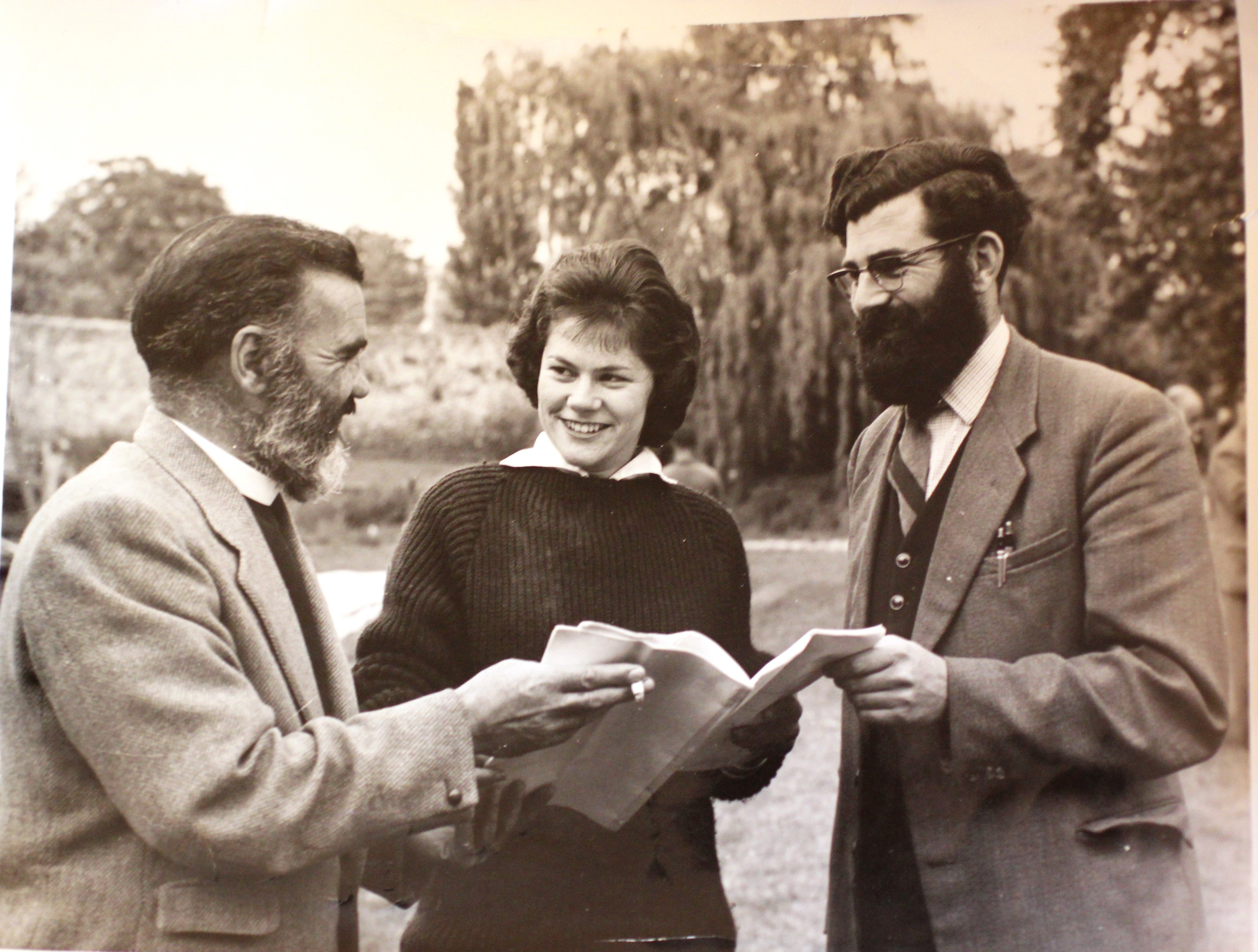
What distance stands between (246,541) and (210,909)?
73 cm

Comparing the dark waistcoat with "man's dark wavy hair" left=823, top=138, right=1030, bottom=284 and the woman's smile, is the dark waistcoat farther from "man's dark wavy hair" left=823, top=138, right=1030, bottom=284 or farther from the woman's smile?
the woman's smile

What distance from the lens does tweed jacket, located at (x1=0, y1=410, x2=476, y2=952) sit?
2102mm

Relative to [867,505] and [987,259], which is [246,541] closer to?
[867,505]

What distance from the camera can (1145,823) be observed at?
7.70 ft

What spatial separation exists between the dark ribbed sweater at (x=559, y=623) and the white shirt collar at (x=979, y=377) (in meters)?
0.55

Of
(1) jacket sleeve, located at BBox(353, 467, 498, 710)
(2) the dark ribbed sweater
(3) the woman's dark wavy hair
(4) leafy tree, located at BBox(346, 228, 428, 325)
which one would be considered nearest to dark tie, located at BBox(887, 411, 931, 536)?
(2) the dark ribbed sweater

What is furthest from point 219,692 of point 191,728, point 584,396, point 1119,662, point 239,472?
point 1119,662

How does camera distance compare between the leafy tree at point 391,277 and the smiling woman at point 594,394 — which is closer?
the smiling woman at point 594,394

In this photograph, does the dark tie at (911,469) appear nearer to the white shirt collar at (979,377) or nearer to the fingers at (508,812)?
the white shirt collar at (979,377)

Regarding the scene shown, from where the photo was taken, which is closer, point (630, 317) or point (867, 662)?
point (867, 662)

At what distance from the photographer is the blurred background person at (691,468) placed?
2.51 m

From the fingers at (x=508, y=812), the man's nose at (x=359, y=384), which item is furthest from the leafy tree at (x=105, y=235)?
the fingers at (x=508, y=812)

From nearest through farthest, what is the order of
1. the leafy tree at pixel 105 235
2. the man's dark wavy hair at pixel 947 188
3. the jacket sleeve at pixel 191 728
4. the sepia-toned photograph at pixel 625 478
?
A: the jacket sleeve at pixel 191 728, the sepia-toned photograph at pixel 625 478, the man's dark wavy hair at pixel 947 188, the leafy tree at pixel 105 235

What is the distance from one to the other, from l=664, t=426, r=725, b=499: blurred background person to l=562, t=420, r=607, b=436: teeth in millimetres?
173
